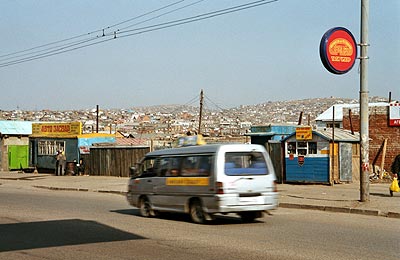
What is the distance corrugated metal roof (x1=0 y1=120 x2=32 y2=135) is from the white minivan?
123 ft

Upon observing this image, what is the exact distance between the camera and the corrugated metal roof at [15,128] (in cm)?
5059

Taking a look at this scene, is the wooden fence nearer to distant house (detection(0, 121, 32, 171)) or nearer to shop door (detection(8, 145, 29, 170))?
distant house (detection(0, 121, 32, 171))

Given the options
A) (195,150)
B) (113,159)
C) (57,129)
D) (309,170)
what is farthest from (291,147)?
(57,129)

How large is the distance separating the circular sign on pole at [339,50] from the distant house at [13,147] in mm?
34136

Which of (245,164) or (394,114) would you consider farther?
(394,114)

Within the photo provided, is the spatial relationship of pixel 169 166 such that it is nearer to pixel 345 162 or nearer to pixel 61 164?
pixel 345 162

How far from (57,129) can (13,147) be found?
5.72m

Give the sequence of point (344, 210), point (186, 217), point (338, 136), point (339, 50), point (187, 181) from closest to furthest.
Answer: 1. point (187, 181)
2. point (186, 217)
3. point (344, 210)
4. point (339, 50)
5. point (338, 136)

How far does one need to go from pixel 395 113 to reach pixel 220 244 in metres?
25.3

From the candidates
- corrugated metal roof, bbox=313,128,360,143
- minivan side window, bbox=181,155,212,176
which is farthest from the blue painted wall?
minivan side window, bbox=181,155,212,176

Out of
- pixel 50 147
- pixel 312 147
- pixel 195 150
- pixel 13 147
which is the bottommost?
pixel 13 147

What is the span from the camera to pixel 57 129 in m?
45.2

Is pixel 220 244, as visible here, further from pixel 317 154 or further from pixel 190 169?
pixel 317 154

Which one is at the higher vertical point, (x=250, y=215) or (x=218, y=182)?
(x=218, y=182)
